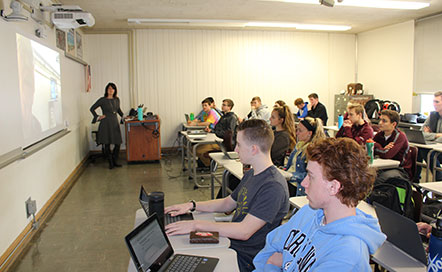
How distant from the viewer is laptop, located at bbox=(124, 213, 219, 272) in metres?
1.41

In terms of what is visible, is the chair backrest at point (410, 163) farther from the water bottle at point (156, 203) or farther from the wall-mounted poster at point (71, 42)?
the wall-mounted poster at point (71, 42)

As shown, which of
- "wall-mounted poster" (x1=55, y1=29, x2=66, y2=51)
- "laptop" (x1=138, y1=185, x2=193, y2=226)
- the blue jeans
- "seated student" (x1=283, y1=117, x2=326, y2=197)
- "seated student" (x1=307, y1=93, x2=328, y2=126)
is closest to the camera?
"laptop" (x1=138, y1=185, x2=193, y2=226)

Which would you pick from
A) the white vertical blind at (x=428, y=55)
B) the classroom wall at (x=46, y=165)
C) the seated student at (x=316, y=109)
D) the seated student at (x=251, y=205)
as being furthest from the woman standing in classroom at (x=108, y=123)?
the white vertical blind at (x=428, y=55)

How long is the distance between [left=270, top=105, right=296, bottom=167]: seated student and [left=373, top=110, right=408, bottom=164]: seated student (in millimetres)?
1153

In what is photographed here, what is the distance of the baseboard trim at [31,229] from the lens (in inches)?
125

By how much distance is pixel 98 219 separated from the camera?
4359 mm

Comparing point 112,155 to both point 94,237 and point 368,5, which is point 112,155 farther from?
point 368,5

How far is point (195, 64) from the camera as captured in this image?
893cm

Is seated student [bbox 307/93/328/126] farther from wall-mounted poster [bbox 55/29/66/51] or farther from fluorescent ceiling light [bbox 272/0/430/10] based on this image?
wall-mounted poster [bbox 55/29/66/51]

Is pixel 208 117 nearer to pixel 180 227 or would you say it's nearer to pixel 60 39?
pixel 60 39

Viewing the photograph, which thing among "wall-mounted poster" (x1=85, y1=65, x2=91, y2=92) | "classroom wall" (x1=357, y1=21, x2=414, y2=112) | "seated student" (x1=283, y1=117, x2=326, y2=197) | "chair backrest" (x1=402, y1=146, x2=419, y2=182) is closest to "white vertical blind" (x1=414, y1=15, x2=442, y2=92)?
"classroom wall" (x1=357, y1=21, x2=414, y2=112)

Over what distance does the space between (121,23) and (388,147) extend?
6025mm

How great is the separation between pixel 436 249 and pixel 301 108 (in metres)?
7.52

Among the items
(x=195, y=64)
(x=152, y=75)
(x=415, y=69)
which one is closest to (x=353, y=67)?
(x=415, y=69)
